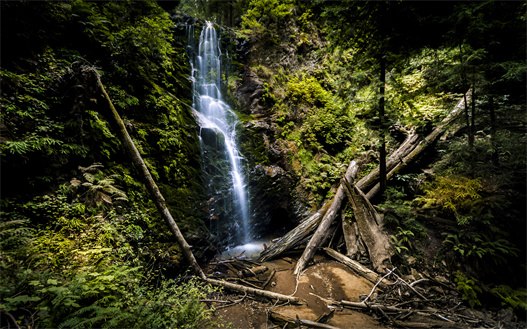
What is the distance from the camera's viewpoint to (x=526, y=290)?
12.1 ft

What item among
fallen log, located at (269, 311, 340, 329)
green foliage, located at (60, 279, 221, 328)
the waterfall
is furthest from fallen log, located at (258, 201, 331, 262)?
green foliage, located at (60, 279, 221, 328)

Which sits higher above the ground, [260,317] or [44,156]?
[44,156]

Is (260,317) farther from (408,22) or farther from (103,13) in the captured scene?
(103,13)

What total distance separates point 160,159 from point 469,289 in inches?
327

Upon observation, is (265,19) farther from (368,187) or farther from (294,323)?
(294,323)

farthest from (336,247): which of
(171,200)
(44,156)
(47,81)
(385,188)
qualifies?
(47,81)

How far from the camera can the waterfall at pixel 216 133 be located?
7635mm

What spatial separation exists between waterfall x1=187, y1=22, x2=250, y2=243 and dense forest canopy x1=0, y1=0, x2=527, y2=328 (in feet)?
2.19

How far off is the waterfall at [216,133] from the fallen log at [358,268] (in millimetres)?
3737

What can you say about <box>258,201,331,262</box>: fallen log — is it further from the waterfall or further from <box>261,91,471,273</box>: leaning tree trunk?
the waterfall

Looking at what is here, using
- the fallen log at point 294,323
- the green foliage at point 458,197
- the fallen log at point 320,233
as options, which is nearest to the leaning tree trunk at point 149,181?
the fallen log at point 294,323

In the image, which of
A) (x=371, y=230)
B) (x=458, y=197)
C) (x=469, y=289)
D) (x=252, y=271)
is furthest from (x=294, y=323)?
(x=458, y=197)

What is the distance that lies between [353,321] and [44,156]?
6.75 meters

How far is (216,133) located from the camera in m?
8.42
